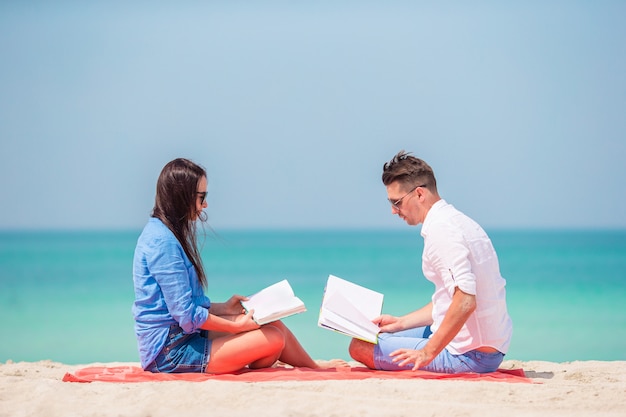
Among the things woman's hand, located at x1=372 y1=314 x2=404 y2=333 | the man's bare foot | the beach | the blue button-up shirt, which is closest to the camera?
the beach

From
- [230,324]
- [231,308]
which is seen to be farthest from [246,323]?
[231,308]

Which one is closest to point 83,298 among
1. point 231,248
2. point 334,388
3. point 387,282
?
point 387,282

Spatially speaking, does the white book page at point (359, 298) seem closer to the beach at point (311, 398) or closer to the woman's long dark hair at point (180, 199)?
the beach at point (311, 398)

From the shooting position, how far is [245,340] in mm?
4762

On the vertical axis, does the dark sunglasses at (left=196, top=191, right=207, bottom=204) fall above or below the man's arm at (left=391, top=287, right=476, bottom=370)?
above

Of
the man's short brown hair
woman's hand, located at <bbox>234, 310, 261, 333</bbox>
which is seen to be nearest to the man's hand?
woman's hand, located at <bbox>234, 310, 261, 333</bbox>

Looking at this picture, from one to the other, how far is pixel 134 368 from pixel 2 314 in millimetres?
9055

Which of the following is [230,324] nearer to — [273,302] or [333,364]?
[273,302]

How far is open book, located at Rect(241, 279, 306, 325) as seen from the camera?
468cm

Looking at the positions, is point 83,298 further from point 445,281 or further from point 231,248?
point 231,248

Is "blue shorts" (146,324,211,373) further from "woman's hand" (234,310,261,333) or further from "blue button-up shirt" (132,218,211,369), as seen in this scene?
"woman's hand" (234,310,261,333)

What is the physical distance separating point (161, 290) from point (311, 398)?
115cm

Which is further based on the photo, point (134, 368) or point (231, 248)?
point (231, 248)

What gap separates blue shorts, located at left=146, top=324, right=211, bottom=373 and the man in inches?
37.7
